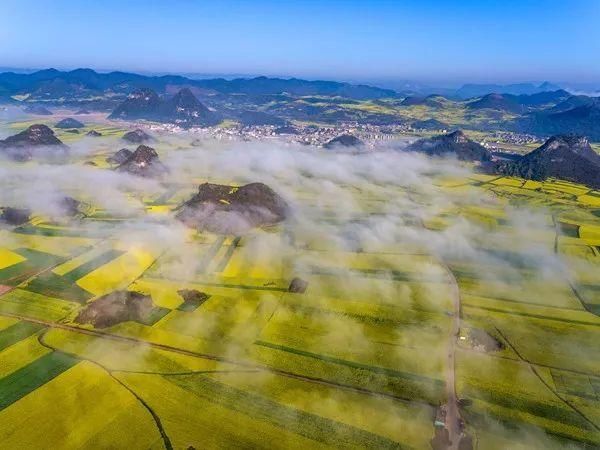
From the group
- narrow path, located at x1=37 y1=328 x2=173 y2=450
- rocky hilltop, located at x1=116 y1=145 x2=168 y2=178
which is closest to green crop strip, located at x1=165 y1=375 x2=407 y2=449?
narrow path, located at x1=37 y1=328 x2=173 y2=450

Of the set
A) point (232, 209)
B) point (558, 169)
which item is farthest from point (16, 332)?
point (558, 169)

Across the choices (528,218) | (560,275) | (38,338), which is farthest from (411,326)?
(528,218)

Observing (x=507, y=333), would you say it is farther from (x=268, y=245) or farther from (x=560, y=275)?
(x=268, y=245)

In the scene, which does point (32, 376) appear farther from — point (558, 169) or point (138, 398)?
point (558, 169)

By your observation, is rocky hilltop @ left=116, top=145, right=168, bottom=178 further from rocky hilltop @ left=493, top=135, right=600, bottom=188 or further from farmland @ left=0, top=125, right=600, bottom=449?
rocky hilltop @ left=493, top=135, right=600, bottom=188

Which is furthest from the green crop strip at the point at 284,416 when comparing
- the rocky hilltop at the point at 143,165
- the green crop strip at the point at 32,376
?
the rocky hilltop at the point at 143,165

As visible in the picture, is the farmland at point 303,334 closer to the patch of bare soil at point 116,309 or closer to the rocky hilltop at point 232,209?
the patch of bare soil at point 116,309

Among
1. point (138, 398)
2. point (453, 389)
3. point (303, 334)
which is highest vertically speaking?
point (303, 334)

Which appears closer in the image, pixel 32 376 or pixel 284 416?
pixel 284 416
